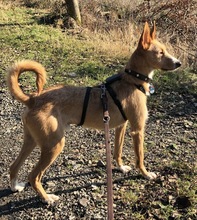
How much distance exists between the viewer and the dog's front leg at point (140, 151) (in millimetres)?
3889

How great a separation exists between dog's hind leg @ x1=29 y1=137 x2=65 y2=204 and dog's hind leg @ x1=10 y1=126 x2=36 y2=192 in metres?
0.29

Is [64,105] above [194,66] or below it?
above

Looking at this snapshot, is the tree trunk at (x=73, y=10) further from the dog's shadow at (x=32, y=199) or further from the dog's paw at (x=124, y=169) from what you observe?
the dog's shadow at (x=32, y=199)

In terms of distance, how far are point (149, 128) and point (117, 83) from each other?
4.99 ft

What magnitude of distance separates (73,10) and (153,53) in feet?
25.1

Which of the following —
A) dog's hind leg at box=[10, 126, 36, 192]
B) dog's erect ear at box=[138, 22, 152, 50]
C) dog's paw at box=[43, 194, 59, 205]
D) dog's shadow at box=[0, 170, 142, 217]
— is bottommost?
dog's shadow at box=[0, 170, 142, 217]

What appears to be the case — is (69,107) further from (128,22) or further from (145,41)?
(128,22)

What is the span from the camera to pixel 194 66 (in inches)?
289

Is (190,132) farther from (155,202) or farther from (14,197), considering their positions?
(14,197)

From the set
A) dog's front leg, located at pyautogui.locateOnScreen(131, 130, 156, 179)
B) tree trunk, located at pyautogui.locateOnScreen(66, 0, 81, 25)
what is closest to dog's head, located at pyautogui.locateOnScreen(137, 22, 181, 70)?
dog's front leg, located at pyautogui.locateOnScreen(131, 130, 156, 179)

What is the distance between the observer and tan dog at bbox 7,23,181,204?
11.2 ft

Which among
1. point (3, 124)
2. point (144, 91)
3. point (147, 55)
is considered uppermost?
point (147, 55)

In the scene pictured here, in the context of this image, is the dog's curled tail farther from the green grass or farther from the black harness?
the green grass

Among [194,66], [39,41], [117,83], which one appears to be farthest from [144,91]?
[39,41]
